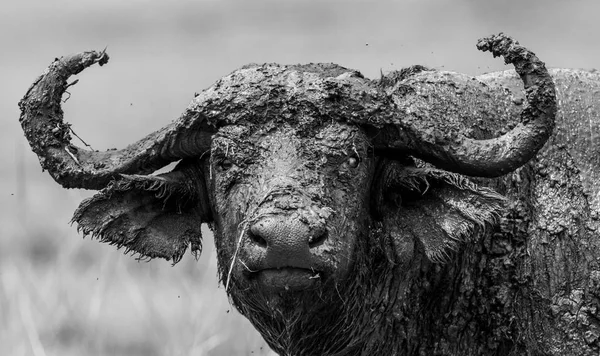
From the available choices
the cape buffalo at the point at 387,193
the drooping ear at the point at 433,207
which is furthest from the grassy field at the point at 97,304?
the drooping ear at the point at 433,207

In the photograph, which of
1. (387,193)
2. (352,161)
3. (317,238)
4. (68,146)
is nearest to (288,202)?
(317,238)

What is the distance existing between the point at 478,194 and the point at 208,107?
1.71 m

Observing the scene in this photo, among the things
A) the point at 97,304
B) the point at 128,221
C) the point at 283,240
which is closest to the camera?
the point at 283,240

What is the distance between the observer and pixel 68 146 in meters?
8.48

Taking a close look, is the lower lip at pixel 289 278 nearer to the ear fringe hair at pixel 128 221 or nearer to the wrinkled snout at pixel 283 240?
the wrinkled snout at pixel 283 240

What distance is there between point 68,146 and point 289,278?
2.15 metres

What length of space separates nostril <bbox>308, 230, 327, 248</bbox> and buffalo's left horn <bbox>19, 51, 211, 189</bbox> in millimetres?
1393

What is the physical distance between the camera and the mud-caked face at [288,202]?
701 centimetres

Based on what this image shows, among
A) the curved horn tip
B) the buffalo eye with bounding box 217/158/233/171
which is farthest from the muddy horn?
the buffalo eye with bounding box 217/158/233/171

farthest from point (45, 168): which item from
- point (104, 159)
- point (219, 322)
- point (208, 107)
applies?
point (219, 322)

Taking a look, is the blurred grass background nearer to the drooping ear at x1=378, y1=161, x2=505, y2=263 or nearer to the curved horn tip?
the drooping ear at x1=378, y1=161, x2=505, y2=263

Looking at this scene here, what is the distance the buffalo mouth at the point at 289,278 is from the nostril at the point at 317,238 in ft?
0.47

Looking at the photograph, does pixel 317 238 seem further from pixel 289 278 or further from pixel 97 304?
pixel 97 304

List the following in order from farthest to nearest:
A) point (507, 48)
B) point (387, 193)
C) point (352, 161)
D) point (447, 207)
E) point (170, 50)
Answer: point (170, 50) < point (387, 193) < point (447, 207) < point (352, 161) < point (507, 48)
